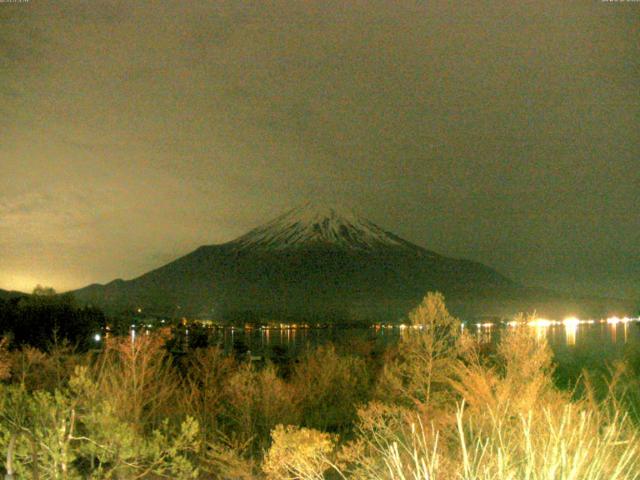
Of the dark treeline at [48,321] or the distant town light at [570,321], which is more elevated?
the dark treeline at [48,321]

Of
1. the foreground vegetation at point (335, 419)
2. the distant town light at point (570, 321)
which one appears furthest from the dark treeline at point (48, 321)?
the distant town light at point (570, 321)

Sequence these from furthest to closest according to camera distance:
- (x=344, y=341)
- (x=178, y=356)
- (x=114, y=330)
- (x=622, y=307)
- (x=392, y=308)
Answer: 1. (x=622, y=307)
2. (x=392, y=308)
3. (x=114, y=330)
4. (x=344, y=341)
5. (x=178, y=356)

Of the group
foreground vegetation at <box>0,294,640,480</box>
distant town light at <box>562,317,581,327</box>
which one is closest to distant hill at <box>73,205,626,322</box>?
distant town light at <box>562,317,581,327</box>

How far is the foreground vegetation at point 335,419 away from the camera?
15.1ft

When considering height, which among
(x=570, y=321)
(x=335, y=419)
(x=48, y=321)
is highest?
(x=48, y=321)

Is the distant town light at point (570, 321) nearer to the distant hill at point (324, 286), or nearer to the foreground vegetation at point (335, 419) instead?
the distant hill at point (324, 286)

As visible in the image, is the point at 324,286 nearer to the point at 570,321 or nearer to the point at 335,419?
the point at 570,321

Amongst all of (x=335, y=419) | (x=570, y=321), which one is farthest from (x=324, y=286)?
(x=335, y=419)

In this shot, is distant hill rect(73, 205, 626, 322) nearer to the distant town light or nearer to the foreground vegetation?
the distant town light

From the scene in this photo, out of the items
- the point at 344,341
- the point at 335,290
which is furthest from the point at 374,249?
the point at 344,341

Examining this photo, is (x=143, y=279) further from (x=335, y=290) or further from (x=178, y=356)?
(x=178, y=356)

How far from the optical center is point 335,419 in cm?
1734

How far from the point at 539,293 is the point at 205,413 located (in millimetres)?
135214

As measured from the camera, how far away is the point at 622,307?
14800 centimetres
